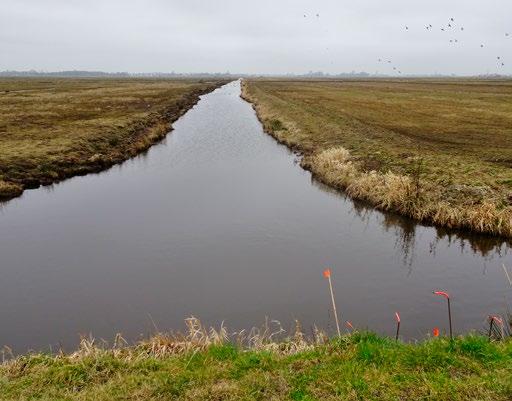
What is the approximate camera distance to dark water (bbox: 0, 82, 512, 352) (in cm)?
1330

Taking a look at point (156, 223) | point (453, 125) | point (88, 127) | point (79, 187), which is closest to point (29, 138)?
point (88, 127)

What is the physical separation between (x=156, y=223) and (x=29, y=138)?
75.6ft

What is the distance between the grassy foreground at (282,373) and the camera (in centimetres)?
789

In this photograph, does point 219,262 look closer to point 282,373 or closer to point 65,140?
point 282,373

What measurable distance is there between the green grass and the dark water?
3.02 m

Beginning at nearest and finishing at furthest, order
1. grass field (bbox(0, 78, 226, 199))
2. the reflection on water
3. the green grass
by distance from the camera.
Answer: the green grass < the reflection on water < grass field (bbox(0, 78, 226, 199))

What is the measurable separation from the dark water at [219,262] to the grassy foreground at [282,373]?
2.97 meters

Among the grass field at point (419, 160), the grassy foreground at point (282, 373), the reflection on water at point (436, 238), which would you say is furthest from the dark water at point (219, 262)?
the grassy foreground at point (282, 373)

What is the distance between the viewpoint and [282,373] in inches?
337

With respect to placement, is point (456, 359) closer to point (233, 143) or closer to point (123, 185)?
point (123, 185)

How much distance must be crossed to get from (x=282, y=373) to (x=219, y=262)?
8.57 m

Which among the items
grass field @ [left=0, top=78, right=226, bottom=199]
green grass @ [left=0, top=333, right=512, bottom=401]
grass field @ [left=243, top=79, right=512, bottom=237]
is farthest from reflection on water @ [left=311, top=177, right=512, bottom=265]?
grass field @ [left=0, top=78, right=226, bottom=199]

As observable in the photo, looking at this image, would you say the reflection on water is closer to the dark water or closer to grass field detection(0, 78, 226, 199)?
the dark water

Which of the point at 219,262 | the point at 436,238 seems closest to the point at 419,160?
the point at 436,238
